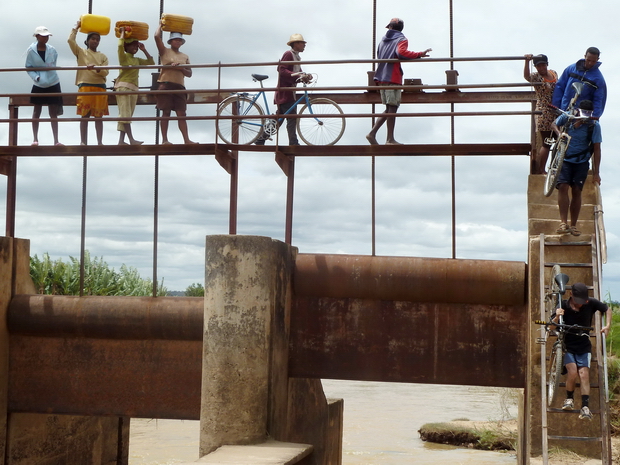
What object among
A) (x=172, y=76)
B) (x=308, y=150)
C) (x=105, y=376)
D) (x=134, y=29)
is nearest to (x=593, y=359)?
(x=308, y=150)

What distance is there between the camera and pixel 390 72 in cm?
1102

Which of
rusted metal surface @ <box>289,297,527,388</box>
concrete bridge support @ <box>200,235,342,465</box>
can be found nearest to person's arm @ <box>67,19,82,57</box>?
concrete bridge support @ <box>200,235,342,465</box>

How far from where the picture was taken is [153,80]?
1337 cm

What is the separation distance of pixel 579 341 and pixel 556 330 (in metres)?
0.25

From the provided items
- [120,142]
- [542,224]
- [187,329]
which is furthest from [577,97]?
[120,142]

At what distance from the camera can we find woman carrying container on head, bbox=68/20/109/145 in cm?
1204

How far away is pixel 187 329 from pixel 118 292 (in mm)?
16704

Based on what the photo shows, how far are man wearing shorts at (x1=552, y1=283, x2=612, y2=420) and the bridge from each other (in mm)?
319

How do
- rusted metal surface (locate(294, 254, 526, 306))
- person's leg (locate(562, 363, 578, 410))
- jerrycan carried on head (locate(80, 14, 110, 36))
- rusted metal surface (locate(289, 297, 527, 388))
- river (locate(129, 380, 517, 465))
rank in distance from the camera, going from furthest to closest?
river (locate(129, 380, 517, 465)) < jerrycan carried on head (locate(80, 14, 110, 36)) < rusted metal surface (locate(289, 297, 527, 388)) < rusted metal surface (locate(294, 254, 526, 306)) < person's leg (locate(562, 363, 578, 410))

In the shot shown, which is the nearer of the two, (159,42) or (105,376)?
(105,376)

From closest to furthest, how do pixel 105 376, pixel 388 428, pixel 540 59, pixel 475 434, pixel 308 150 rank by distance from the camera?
1. pixel 540 59
2. pixel 105 376
3. pixel 308 150
4. pixel 475 434
5. pixel 388 428

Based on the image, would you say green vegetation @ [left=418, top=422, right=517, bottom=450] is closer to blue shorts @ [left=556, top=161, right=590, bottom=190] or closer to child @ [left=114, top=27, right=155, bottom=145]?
blue shorts @ [left=556, top=161, right=590, bottom=190]

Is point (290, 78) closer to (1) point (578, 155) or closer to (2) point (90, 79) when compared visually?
(2) point (90, 79)

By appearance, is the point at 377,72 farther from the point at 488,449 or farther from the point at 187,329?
the point at 488,449
